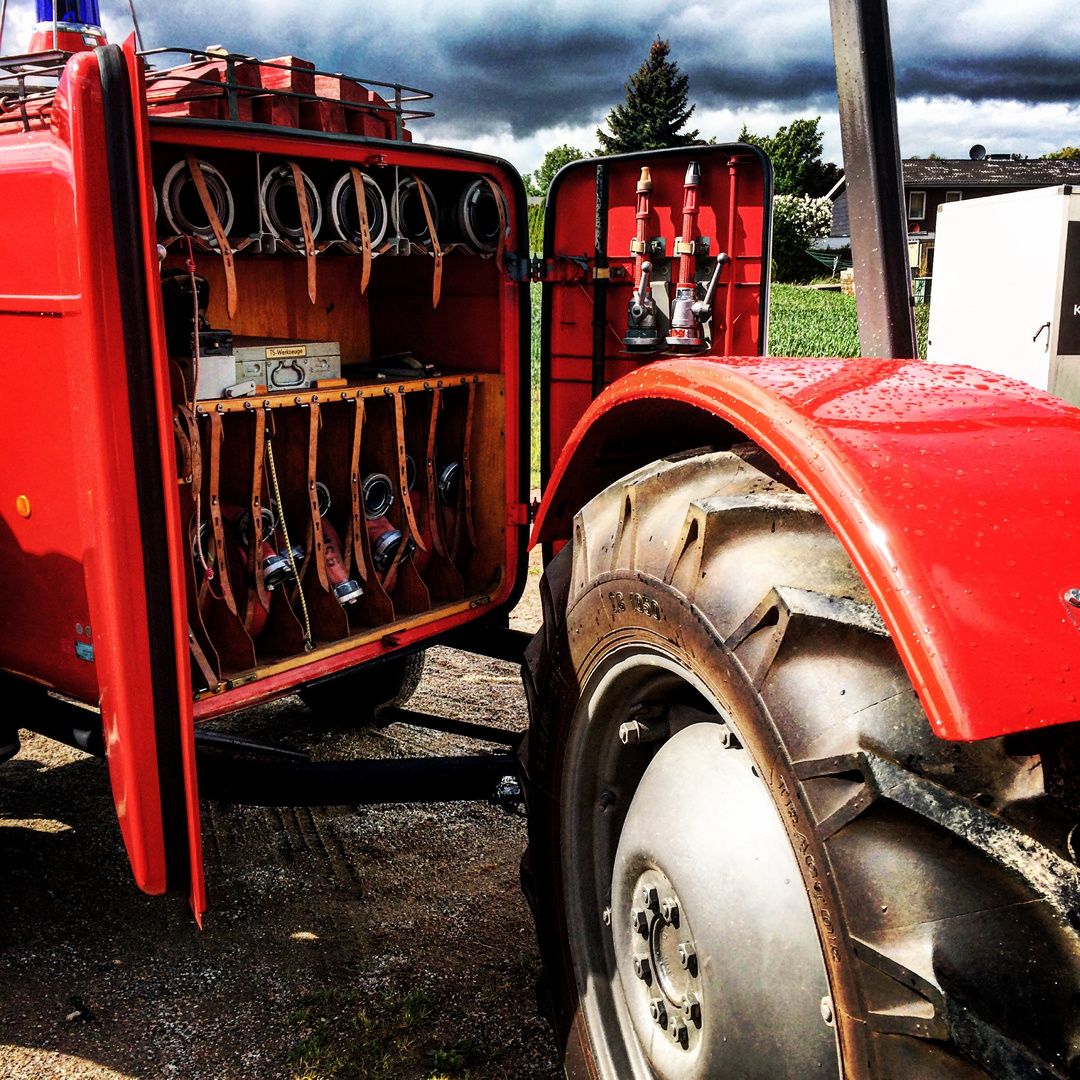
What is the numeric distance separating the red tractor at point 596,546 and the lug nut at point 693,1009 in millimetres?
14

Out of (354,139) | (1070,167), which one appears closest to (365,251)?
(354,139)

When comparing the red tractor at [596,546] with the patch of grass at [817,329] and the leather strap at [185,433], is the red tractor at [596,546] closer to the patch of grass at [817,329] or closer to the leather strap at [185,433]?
the leather strap at [185,433]

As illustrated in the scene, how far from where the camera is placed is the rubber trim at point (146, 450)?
2.07 metres

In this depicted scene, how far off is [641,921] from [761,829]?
334mm

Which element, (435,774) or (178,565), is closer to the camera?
(178,565)

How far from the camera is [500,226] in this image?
3.33 m

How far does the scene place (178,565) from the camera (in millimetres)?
2264

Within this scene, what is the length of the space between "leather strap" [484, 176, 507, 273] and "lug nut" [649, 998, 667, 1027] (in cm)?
229

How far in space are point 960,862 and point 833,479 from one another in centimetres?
43

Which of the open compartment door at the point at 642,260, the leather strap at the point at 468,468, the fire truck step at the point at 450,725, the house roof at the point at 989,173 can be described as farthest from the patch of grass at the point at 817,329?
the house roof at the point at 989,173

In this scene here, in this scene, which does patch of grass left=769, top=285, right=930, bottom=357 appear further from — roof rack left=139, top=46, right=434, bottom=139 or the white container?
roof rack left=139, top=46, right=434, bottom=139

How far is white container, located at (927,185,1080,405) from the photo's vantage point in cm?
758

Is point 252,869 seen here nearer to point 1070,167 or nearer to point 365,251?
point 365,251

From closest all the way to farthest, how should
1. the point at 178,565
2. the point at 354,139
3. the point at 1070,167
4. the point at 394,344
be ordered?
the point at 178,565 → the point at 354,139 → the point at 394,344 → the point at 1070,167
